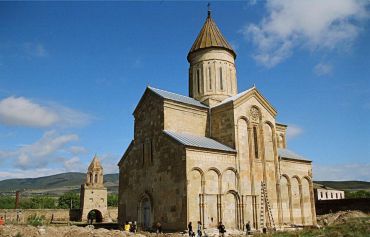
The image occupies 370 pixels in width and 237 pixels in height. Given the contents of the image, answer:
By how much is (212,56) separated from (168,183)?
32.5 ft

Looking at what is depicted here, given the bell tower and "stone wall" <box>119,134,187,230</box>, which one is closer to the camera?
"stone wall" <box>119,134,187,230</box>

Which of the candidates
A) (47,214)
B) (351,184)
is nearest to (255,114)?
(47,214)

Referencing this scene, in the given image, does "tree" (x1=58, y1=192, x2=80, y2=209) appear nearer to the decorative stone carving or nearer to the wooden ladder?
the decorative stone carving

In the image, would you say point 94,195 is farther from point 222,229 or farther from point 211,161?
point 222,229

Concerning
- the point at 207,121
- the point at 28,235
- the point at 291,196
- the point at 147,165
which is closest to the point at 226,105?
the point at 207,121

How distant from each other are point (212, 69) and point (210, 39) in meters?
2.24

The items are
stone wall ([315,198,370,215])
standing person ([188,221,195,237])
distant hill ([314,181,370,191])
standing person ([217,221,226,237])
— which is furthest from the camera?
distant hill ([314,181,370,191])

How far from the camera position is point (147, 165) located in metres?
18.9

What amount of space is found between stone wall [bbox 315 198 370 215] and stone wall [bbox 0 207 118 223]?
23232 millimetres

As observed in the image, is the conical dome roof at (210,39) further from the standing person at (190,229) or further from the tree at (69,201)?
the tree at (69,201)

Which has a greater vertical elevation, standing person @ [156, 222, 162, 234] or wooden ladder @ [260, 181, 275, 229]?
wooden ladder @ [260, 181, 275, 229]

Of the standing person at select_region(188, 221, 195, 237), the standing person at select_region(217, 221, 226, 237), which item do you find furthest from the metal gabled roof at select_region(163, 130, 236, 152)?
the standing person at select_region(217, 221, 226, 237)

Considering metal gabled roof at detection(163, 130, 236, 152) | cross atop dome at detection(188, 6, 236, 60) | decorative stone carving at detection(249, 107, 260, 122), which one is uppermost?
cross atop dome at detection(188, 6, 236, 60)

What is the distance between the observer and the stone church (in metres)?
16.6
